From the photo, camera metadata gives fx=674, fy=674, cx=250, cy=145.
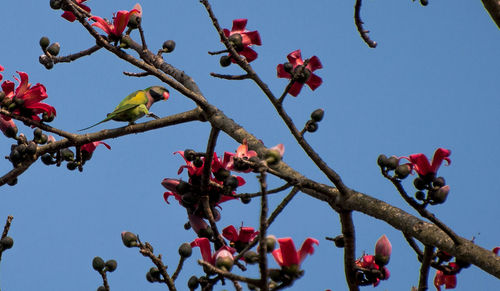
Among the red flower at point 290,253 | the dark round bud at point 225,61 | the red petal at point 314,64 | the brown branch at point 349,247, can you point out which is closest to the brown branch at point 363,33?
the red petal at point 314,64

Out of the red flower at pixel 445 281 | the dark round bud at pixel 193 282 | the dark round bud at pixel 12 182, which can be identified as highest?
the dark round bud at pixel 12 182

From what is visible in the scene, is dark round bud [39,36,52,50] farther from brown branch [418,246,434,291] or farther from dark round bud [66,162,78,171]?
brown branch [418,246,434,291]

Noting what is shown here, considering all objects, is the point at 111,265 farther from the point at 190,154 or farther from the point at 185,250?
the point at 190,154

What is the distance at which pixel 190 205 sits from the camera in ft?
11.0

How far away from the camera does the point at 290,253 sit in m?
2.24

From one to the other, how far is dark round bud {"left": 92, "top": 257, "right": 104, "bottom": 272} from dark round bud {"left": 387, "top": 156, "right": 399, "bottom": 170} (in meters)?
1.29

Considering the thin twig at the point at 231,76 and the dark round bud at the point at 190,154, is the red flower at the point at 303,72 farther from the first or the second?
the dark round bud at the point at 190,154

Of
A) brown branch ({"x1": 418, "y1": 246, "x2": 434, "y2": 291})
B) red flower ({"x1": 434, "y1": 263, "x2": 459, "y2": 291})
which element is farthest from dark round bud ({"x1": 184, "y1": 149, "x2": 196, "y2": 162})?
red flower ({"x1": 434, "y1": 263, "x2": 459, "y2": 291})

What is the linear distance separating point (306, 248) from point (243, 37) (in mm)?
1578

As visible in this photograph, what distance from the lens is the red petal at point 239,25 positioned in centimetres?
357

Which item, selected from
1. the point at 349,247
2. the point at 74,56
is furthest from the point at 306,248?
the point at 74,56

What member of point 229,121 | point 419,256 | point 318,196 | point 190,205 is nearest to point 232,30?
point 229,121

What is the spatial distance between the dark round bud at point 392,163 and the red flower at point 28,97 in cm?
190

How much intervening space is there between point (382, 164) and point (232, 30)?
1.27 meters
